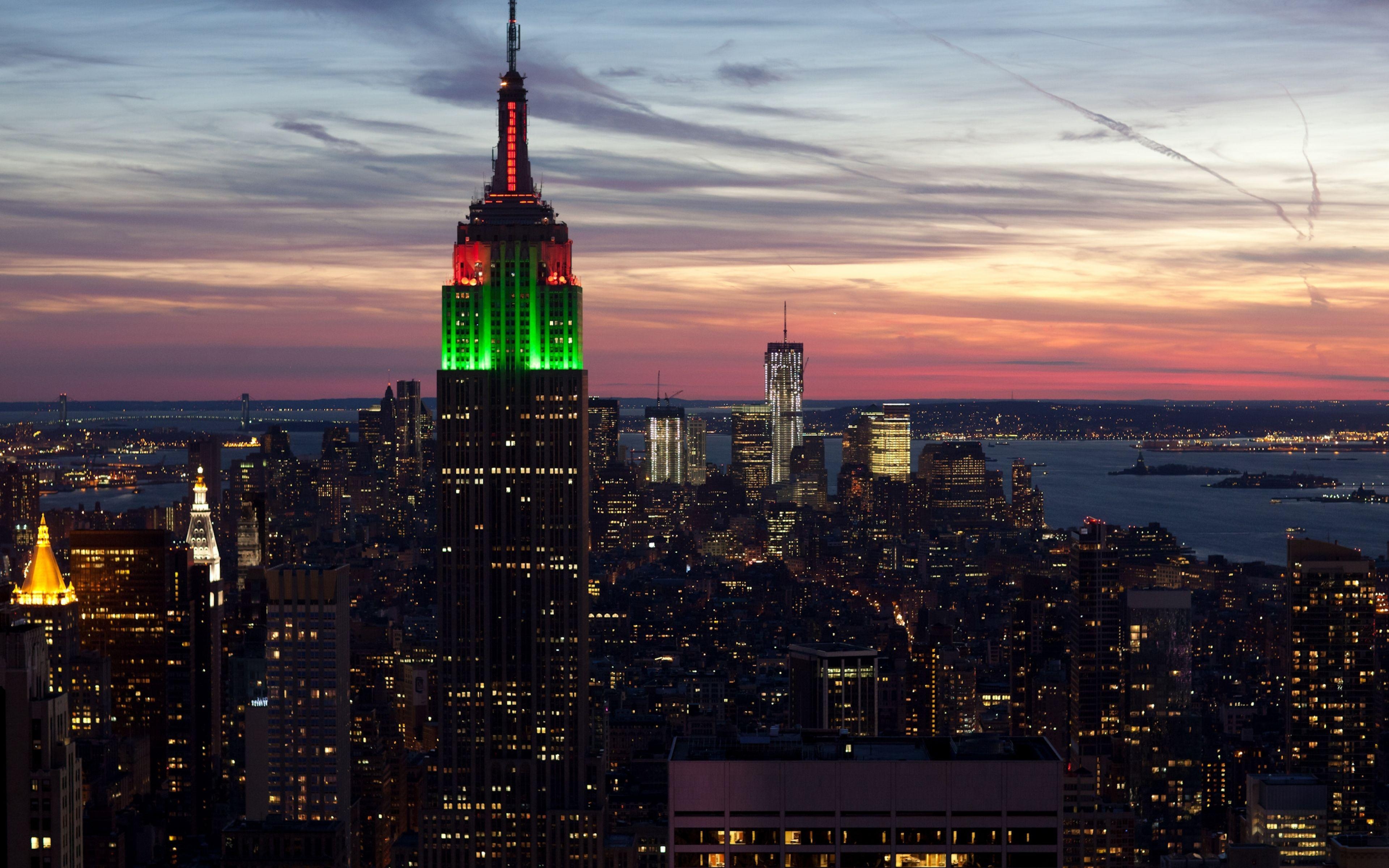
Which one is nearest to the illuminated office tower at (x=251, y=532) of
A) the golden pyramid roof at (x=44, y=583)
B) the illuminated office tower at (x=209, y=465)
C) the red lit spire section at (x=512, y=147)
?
the illuminated office tower at (x=209, y=465)

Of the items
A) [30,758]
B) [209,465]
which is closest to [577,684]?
[30,758]

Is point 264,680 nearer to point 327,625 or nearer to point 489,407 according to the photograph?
point 327,625

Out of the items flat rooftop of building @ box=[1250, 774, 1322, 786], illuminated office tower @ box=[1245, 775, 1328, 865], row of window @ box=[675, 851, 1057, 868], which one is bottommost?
illuminated office tower @ box=[1245, 775, 1328, 865]

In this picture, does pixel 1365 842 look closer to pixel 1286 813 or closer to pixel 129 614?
pixel 1286 813

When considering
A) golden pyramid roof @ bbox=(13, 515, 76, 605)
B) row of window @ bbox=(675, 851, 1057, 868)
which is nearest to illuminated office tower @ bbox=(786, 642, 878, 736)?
golden pyramid roof @ bbox=(13, 515, 76, 605)

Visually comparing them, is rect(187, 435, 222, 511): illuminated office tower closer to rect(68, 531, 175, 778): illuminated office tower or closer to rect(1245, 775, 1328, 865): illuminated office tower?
rect(68, 531, 175, 778): illuminated office tower

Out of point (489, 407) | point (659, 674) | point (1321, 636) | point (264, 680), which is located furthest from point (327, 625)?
point (1321, 636)
